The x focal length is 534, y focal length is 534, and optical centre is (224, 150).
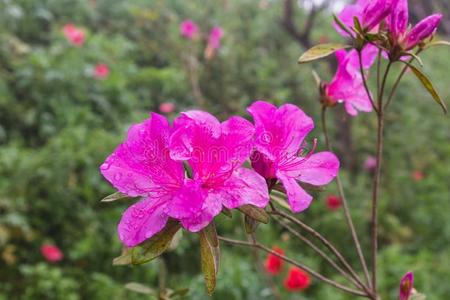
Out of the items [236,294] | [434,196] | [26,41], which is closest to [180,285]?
[236,294]

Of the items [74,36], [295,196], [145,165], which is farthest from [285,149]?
[74,36]

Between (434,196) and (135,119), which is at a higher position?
(135,119)

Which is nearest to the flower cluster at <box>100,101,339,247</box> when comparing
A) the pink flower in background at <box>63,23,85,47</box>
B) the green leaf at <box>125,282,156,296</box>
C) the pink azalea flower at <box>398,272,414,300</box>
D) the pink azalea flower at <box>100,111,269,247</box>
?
the pink azalea flower at <box>100,111,269,247</box>

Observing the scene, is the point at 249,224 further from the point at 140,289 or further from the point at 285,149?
the point at 140,289

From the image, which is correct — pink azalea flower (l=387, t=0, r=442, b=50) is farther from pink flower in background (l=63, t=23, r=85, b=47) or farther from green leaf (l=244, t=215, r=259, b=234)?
pink flower in background (l=63, t=23, r=85, b=47)

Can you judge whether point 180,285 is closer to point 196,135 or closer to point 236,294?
→ point 236,294

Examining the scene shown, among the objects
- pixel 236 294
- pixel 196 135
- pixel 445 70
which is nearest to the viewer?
pixel 196 135
